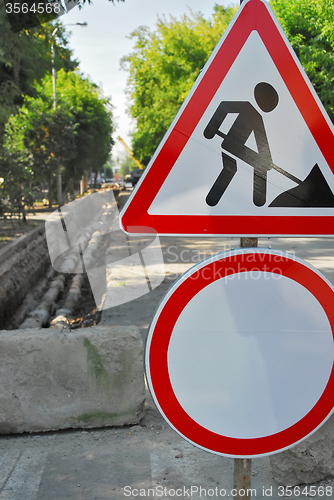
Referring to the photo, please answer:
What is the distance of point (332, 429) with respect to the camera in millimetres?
2697

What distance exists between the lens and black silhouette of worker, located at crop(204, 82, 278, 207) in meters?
1.59

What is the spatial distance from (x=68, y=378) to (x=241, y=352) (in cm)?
210

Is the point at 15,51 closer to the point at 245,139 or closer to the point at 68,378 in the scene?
the point at 68,378

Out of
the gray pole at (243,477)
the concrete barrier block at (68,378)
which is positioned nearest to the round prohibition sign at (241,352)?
the gray pole at (243,477)

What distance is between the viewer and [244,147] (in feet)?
5.21

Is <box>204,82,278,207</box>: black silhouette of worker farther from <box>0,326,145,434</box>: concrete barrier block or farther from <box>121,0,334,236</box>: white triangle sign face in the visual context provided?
<box>0,326,145,434</box>: concrete barrier block

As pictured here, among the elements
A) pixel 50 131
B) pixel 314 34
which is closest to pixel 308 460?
pixel 314 34

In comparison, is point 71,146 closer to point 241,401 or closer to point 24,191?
point 24,191

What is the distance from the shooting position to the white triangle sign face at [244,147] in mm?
1588

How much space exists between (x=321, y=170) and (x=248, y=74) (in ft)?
1.29

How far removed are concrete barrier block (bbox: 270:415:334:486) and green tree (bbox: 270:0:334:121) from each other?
13148mm

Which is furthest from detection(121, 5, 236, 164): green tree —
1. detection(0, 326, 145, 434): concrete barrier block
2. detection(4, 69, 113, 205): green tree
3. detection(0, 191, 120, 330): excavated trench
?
detection(0, 326, 145, 434): concrete barrier block

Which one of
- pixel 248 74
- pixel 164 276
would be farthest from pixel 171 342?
pixel 164 276

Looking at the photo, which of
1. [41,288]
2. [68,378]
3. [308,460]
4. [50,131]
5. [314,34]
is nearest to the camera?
[308,460]
